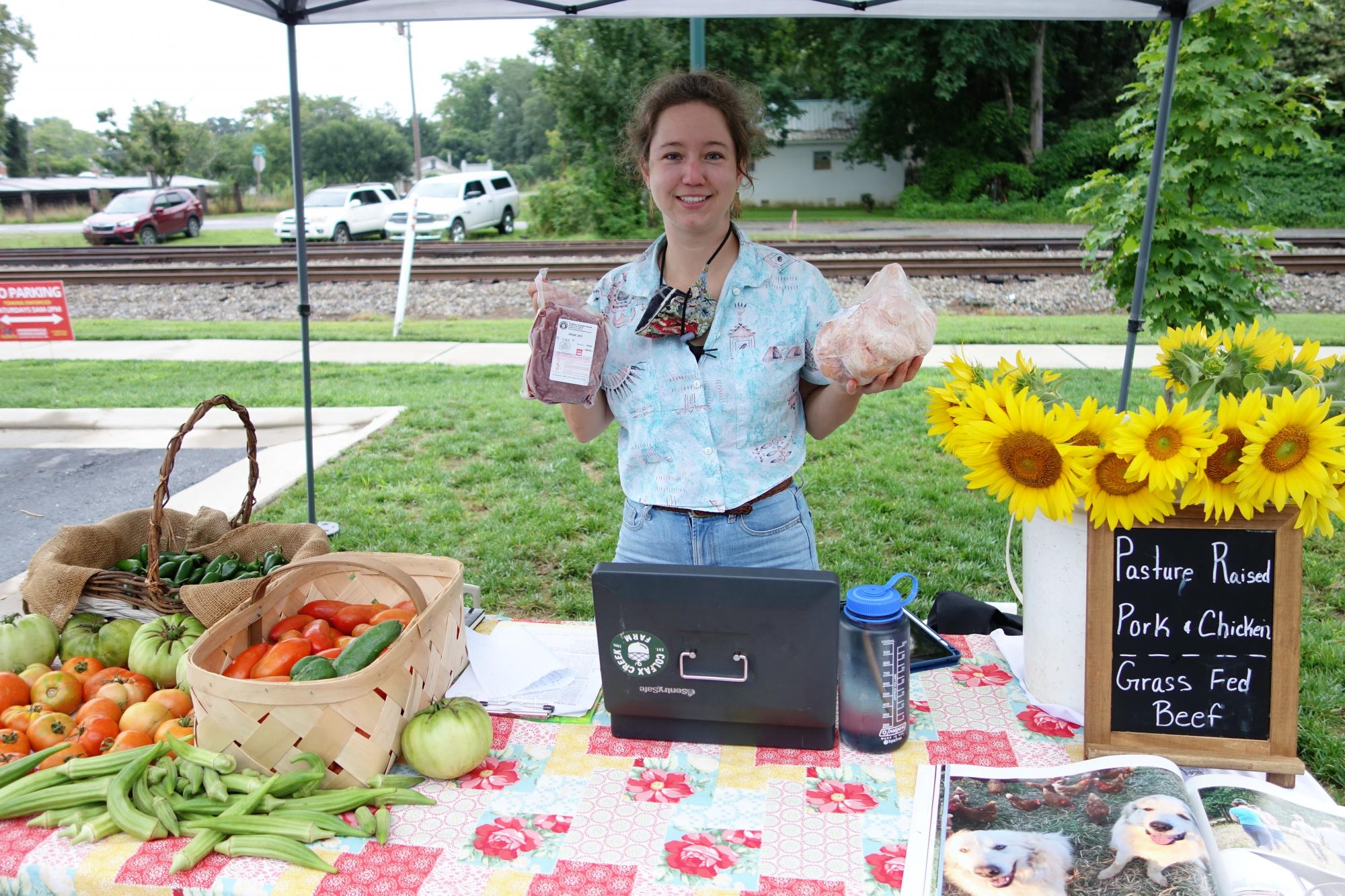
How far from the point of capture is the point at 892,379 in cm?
A: 171

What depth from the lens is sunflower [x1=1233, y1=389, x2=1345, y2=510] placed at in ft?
4.48

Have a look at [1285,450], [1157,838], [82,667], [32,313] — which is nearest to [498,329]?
[32,313]

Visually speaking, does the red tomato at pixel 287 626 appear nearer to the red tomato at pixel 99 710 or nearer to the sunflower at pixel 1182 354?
the red tomato at pixel 99 710

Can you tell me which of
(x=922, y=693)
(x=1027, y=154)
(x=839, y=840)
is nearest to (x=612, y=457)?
(x=922, y=693)

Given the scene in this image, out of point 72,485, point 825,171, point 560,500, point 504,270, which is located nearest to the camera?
point 560,500

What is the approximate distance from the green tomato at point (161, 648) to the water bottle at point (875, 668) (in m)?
1.21

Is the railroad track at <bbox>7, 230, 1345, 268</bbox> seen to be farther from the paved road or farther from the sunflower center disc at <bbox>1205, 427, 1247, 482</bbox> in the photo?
the sunflower center disc at <bbox>1205, 427, 1247, 482</bbox>

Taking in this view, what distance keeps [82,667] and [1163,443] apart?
1970 millimetres

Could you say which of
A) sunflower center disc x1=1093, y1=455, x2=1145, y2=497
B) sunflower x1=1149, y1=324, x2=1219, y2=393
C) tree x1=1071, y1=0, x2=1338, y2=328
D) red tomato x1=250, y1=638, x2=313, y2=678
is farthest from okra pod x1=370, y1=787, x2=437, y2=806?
tree x1=1071, y1=0, x2=1338, y2=328

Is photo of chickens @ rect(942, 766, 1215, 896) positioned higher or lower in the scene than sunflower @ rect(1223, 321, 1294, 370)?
lower

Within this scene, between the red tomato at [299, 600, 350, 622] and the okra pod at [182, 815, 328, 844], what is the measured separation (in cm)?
50

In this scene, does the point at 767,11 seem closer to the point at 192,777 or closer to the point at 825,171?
the point at 192,777

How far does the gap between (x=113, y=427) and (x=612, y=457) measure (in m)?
3.77

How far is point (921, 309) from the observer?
63.3 inches
